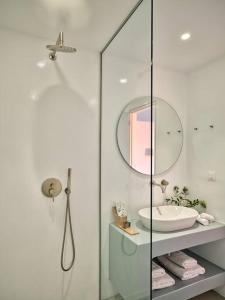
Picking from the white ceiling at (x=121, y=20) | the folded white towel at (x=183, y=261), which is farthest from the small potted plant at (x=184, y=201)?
the white ceiling at (x=121, y=20)

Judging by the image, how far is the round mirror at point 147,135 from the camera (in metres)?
1.71

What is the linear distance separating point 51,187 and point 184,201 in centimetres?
158

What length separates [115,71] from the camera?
73.9 inches

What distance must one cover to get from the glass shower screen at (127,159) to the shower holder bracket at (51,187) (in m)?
0.43

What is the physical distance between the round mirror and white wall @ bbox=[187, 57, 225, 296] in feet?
0.70

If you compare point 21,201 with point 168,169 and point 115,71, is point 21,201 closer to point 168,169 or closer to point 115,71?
point 115,71

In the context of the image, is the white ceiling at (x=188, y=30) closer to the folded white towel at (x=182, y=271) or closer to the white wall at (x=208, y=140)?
the white wall at (x=208, y=140)

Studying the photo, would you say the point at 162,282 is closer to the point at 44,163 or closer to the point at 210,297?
the point at 210,297

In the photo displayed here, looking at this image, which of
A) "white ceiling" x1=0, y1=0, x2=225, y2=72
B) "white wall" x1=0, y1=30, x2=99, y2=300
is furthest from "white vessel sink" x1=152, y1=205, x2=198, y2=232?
"white ceiling" x1=0, y1=0, x2=225, y2=72

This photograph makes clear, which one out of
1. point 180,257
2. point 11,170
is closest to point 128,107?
point 11,170

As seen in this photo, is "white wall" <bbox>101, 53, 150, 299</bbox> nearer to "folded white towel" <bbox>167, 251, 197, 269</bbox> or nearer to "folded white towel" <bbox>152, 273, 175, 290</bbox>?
"folded white towel" <bbox>152, 273, 175, 290</bbox>

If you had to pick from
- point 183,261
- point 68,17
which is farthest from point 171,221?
point 68,17

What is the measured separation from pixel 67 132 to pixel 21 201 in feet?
2.39

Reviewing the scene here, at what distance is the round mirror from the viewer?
1.71 metres
